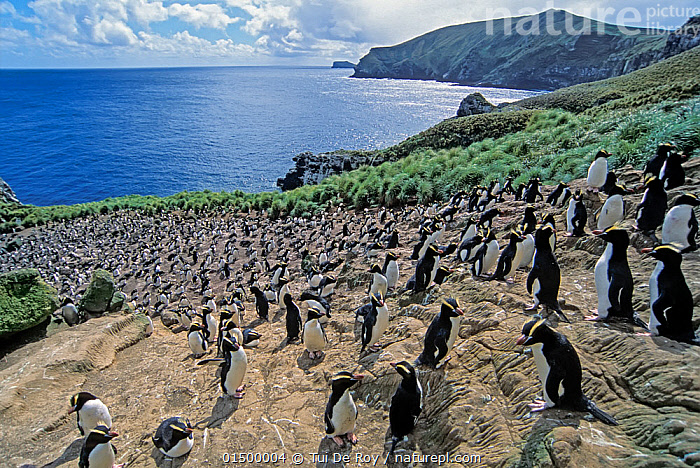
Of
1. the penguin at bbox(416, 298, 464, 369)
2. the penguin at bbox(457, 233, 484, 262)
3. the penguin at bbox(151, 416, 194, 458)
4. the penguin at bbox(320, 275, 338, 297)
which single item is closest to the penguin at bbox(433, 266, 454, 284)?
the penguin at bbox(457, 233, 484, 262)

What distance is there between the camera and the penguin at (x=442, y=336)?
17.7 ft

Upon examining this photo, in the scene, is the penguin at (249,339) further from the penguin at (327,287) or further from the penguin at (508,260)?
the penguin at (508,260)

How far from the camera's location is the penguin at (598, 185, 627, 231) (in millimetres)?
7906

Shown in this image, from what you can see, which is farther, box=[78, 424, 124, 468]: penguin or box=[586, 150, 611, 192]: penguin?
box=[586, 150, 611, 192]: penguin

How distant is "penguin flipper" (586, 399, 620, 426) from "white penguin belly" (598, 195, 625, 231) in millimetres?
5671

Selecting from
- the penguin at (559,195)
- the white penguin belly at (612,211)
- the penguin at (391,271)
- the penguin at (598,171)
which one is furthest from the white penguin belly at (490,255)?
the penguin at (559,195)

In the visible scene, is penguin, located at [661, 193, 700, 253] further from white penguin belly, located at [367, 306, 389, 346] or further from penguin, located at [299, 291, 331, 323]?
penguin, located at [299, 291, 331, 323]

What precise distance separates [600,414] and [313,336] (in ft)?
17.0

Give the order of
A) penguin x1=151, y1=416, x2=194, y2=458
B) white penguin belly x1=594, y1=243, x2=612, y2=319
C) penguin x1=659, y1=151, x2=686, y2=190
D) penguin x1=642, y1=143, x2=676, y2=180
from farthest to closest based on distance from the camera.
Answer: penguin x1=642, y1=143, x2=676, y2=180
penguin x1=659, y1=151, x2=686, y2=190
penguin x1=151, y1=416, x2=194, y2=458
white penguin belly x1=594, y1=243, x2=612, y2=319

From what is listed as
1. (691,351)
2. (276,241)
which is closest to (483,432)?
(691,351)

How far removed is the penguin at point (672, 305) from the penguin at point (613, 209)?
363cm

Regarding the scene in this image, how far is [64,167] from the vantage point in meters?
93.6

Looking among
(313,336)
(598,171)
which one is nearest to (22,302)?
(313,336)

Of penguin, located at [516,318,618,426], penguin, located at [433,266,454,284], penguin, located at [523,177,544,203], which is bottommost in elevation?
penguin, located at [433,266,454,284]
